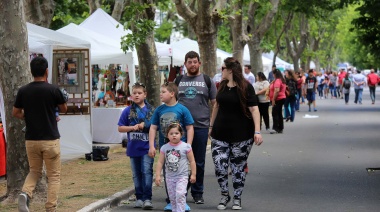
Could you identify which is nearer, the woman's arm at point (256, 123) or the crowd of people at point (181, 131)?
the crowd of people at point (181, 131)

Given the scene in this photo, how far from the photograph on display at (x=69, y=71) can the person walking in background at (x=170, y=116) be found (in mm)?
7509

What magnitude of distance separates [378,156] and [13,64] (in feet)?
29.5

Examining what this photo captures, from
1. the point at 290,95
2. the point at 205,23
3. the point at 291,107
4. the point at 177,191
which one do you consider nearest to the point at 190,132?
the point at 177,191

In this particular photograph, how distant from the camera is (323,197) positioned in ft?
38.9

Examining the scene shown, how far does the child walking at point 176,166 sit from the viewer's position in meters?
9.88

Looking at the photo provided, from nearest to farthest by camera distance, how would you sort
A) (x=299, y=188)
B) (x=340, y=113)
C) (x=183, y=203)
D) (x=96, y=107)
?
(x=183, y=203), (x=299, y=188), (x=96, y=107), (x=340, y=113)

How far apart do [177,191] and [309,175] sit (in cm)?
511

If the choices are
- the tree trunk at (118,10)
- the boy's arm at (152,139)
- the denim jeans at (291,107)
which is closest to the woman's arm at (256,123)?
the boy's arm at (152,139)

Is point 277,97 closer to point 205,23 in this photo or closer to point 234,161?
point 205,23

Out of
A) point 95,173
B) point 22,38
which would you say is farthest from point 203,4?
point 22,38

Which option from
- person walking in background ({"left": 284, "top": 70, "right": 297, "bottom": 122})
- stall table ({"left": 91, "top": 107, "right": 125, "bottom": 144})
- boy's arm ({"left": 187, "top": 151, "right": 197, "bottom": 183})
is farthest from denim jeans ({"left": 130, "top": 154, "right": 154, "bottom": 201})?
person walking in background ({"left": 284, "top": 70, "right": 297, "bottom": 122})

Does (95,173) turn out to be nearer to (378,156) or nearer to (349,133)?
(378,156)

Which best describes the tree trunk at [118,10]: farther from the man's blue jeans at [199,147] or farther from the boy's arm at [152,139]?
the boy's arm at [152,139]

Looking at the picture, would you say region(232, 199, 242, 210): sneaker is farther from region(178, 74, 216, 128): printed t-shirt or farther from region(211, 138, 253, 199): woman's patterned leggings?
region(178, 74, 216, 128): printed t-shirt
